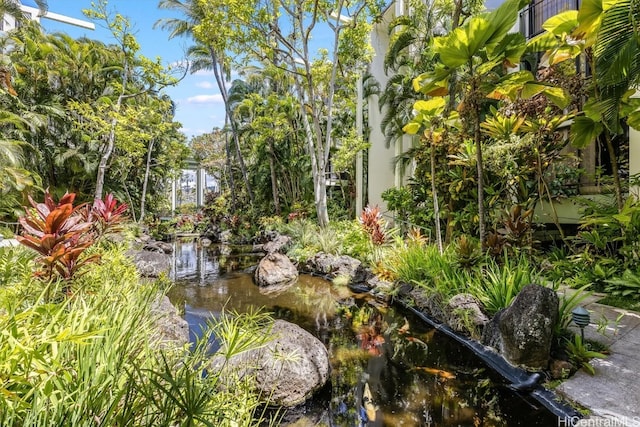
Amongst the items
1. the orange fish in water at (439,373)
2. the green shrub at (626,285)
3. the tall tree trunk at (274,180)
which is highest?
the tall tree trunk at (274,180)

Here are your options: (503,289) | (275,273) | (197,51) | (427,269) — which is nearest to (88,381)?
(503,289)

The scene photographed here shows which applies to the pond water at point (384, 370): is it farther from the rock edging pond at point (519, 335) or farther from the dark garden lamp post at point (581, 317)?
the dark garden lamp post at point (581, 317)

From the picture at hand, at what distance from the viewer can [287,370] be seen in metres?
3.35

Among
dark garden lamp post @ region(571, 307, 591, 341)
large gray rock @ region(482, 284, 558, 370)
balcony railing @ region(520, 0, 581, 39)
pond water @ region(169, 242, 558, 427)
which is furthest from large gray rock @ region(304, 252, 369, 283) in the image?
balcony railing @ region(520, 0, 581, 39)

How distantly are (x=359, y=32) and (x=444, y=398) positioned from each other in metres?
10.8

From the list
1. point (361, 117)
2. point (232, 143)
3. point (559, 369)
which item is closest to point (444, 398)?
point (559, 369)

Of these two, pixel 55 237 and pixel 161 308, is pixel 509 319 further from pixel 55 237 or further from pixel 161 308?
pixel 55 237

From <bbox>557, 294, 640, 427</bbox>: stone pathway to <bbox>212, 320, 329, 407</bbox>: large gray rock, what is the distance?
2.29 m

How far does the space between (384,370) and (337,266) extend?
4.87 metres

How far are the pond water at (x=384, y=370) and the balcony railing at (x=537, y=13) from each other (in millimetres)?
9387

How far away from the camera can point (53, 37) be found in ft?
47.7

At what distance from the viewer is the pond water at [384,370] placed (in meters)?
3.05

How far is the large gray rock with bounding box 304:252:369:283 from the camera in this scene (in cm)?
809

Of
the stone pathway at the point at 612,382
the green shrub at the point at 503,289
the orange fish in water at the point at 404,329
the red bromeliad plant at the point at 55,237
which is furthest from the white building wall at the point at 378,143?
the red bromeliad plant at the point at 55,237
